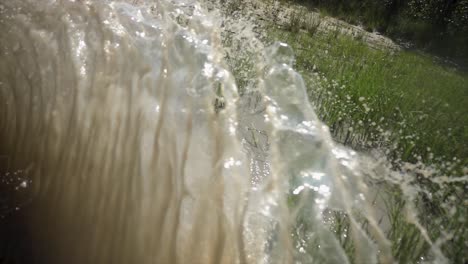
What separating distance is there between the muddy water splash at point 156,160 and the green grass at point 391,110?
1.98ft

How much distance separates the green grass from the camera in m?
2.37

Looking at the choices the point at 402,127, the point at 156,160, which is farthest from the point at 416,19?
the point at 156,160

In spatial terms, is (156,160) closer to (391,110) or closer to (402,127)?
(402,127)

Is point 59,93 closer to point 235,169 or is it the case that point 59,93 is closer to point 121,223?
point 121,223

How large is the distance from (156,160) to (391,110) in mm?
1992

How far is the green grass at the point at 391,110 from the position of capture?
7.76ft

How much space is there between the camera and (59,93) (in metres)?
1.68

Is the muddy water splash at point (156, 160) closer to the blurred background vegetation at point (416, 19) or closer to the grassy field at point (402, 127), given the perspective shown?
the grassy field at point (402, 127)

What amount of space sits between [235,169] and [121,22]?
1389mm

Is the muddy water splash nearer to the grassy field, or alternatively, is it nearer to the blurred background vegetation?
the grassy field

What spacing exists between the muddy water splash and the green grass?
0.60m

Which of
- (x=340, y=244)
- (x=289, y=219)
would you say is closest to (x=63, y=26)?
(x=289, y=219)

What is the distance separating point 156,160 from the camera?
4.89 ft

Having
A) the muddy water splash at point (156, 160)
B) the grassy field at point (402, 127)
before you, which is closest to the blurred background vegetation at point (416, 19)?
the grassy field at point (402, 127)
